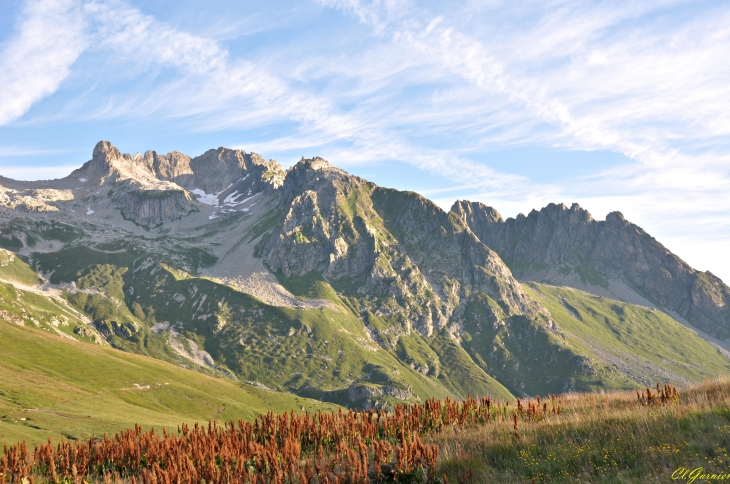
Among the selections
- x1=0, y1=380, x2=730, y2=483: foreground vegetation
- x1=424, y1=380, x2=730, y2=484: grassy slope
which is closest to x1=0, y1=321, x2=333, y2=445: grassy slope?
x1=0, y1=380, x2=730, y2=483: foreground vegetation

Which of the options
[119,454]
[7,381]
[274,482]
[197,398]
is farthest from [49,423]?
[197,398]

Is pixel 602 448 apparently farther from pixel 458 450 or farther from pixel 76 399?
pixel 76 399

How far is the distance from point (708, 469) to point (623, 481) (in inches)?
82.6

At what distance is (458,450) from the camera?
1481cm

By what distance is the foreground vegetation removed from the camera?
39.0 feet

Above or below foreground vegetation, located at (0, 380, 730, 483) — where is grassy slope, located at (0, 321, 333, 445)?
below

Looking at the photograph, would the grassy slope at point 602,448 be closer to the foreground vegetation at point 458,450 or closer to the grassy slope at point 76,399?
the foreground vegetation at point 458,450

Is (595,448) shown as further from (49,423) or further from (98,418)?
(98,418)

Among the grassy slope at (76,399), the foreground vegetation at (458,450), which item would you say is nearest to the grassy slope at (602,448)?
the foreground vegetation at (458,450)

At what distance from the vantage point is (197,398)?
648ft

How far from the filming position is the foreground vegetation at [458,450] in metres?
11.9

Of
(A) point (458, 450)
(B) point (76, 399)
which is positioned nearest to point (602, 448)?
(A) point (458, 450)

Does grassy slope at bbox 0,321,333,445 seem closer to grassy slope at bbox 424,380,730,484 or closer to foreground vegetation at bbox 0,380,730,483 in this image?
foreground vegetation at bbox 0,380,730,483

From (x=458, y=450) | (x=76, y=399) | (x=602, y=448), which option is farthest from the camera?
(x=76, y=399)
